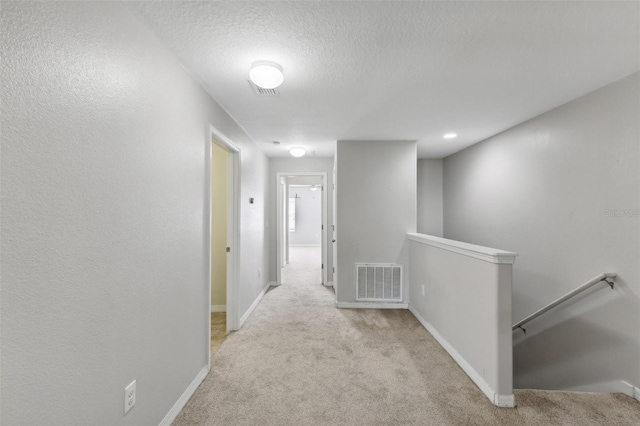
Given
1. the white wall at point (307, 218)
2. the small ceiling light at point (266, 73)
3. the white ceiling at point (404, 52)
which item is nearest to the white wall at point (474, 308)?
the white ceiling at point (404, 52)

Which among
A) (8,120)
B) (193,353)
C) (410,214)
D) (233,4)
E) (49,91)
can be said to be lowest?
(193,353)

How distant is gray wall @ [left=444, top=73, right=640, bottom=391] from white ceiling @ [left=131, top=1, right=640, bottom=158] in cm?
32

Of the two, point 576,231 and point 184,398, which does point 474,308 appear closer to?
point 576,231

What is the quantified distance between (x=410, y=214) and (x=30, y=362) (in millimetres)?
3722

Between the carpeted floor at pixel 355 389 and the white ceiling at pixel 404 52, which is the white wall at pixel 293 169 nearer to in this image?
the carpeted floor at pixel 355 389

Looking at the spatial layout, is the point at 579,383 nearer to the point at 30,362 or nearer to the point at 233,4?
the point at 30,362

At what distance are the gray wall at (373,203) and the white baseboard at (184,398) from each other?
2.07 metres

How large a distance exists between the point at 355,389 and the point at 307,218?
342 inches

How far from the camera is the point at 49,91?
3.06 ft

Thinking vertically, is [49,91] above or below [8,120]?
above

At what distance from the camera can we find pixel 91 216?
1.11 m

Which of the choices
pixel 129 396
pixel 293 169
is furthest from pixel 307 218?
pixel 129 396

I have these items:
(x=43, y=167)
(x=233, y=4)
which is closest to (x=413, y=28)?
(x=233, y=4)

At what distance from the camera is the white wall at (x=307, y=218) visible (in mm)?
10578
